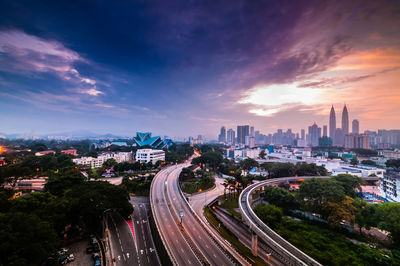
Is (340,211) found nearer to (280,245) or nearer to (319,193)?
(319,193)

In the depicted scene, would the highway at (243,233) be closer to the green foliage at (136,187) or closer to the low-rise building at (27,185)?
the green foliage at (136,187)

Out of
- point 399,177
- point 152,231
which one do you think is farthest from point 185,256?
point 399,177

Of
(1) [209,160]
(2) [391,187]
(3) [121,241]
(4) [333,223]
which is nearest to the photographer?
(3) [121,241]

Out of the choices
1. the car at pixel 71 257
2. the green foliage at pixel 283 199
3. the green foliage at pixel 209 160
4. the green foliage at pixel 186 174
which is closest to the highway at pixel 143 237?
the car at pixel 71 257

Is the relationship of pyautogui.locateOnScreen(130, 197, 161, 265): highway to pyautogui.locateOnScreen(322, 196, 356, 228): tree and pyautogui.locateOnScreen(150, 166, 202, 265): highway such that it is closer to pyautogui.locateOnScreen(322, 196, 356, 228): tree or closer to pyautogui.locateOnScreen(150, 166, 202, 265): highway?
pyautogui.locateOnScreen(150, 166, 202, 265): highway

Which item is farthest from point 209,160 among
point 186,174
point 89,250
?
point 89,250

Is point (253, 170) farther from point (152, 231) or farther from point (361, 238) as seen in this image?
point (152, 231)

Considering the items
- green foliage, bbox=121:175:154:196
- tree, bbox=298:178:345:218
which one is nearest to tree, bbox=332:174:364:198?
tree, bbox=298:178:345:218
